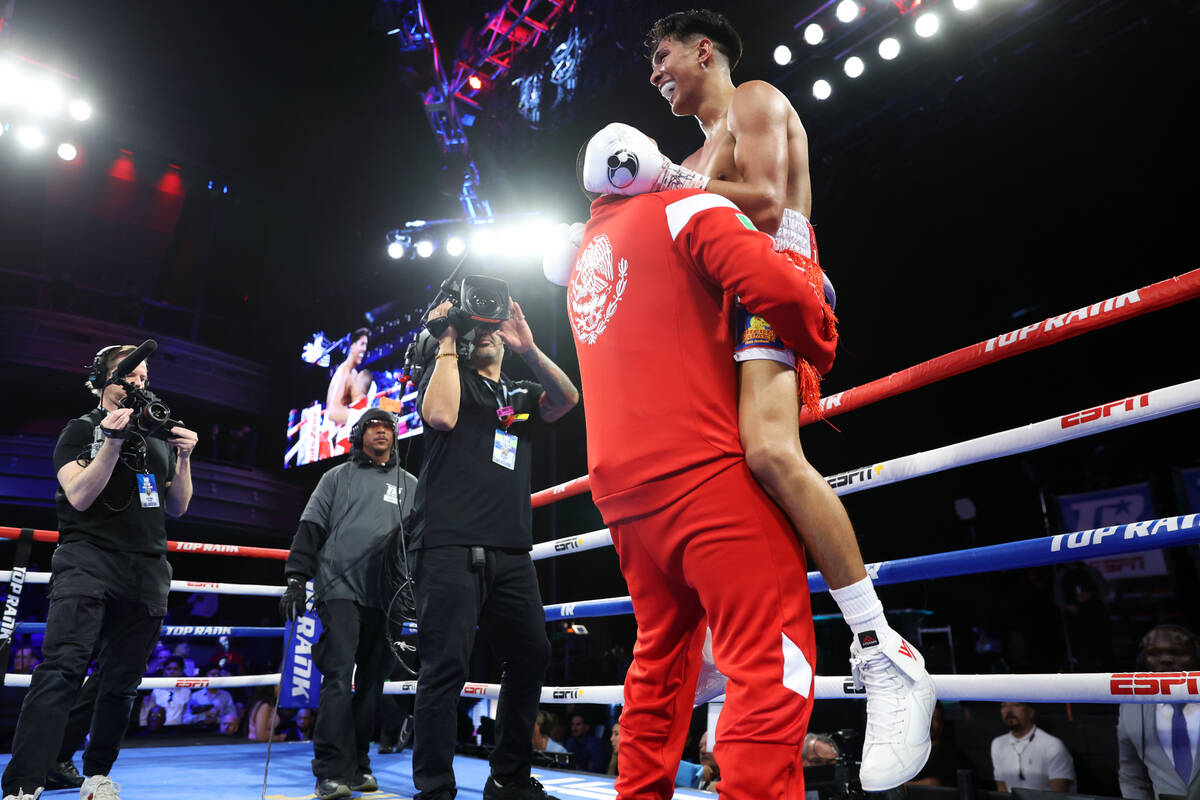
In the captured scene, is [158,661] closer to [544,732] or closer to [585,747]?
[544,732]

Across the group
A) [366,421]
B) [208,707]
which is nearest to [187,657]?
[208,707]

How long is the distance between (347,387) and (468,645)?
41.0 ft

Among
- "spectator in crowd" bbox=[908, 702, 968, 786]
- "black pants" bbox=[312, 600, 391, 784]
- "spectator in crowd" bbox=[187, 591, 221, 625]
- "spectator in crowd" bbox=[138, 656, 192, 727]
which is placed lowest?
"spectator in crowd" bbox=[138, 656, 192, 727]

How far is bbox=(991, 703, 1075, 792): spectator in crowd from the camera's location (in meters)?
3.55

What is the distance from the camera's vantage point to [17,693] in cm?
1170

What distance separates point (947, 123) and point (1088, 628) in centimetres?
473

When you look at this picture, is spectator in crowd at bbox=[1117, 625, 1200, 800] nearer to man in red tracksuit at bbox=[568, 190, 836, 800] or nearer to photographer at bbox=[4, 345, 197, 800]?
man in red tracksuit at bbox=[568, 190, 836, 800]

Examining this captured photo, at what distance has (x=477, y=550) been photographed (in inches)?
85.8

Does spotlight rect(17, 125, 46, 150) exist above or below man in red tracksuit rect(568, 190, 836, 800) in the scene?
above

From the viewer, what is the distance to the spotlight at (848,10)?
5.72m

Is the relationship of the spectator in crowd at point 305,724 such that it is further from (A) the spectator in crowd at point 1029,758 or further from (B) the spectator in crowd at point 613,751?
(A) the spectator in crowd at point 1029,758

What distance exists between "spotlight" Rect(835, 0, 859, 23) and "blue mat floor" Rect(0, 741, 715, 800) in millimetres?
5566

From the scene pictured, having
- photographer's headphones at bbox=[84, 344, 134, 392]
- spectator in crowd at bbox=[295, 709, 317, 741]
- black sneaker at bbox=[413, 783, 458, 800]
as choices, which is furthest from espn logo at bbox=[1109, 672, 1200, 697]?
spectator in crowd at bbox=[295, 709, 317, 741]

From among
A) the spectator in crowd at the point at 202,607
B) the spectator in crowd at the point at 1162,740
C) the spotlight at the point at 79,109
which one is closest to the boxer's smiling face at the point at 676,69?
the spectator in crowd at the point at 1162,740
